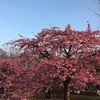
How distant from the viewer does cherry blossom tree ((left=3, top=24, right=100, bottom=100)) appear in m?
9.59

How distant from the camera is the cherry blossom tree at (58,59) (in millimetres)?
9586

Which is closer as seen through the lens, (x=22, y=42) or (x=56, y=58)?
(x=56, y=58)

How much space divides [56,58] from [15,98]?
8.13 feet

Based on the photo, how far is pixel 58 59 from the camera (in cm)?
973

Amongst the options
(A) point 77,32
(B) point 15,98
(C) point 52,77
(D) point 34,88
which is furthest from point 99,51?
(B) point 15,98

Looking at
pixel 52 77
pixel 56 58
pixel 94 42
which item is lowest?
pixel 52 77

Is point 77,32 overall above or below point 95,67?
above

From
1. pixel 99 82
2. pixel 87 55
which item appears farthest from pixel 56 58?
pixel 99 82

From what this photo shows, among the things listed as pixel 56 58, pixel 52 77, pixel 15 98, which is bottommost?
pixel 15 98

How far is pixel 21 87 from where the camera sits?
420 inches

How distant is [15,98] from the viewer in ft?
35.0

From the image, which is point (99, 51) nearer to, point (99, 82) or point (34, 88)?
point (99, 82)

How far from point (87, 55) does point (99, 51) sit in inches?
18.6

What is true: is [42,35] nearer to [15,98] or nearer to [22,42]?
[22,42]
